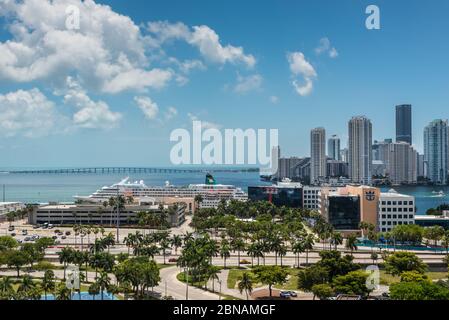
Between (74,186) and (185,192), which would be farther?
(74,186)

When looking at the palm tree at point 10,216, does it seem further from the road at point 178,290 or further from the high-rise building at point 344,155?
the high-rise building at point 344,155

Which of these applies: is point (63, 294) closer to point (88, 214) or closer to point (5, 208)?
point (88, 214)

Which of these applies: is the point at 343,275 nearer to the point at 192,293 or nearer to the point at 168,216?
the point at 192,293

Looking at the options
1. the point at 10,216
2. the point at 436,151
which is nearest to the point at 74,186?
the point at 10,216

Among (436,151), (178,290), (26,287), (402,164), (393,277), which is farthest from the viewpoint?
(402,164)

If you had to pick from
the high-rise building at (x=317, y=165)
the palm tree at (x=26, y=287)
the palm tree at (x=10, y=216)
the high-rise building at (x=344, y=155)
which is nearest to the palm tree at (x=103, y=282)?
the palm tree at (x=26, y=287)

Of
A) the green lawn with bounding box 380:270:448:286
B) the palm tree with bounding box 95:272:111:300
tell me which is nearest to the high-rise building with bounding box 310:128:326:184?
the green lawn with bounding box 380:270:448:286

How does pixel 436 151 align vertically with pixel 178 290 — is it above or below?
above
